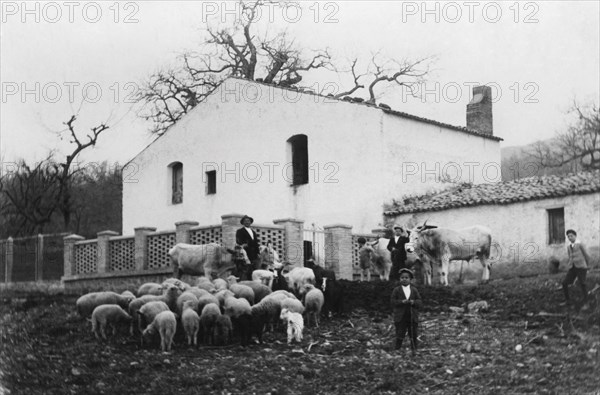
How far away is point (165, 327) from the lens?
563 inches

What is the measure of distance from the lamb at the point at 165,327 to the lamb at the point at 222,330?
2.42 ft

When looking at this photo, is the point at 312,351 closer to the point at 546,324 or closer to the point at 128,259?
the point at 546,324

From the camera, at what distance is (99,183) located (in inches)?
1610

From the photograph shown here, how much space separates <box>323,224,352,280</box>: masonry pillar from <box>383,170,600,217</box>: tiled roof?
7.76ft

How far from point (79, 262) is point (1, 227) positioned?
7536 millimetres

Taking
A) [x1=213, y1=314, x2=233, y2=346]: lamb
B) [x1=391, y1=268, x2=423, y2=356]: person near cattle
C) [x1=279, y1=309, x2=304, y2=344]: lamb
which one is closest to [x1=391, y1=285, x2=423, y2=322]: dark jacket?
[x1=391, y1=268, x2=423, y2=356]: person near cattle

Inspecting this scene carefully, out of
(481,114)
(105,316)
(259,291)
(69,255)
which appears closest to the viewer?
(105,316)

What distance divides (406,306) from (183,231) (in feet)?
36.1

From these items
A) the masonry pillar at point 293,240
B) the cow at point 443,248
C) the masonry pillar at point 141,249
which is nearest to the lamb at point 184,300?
the cow at point 443,248

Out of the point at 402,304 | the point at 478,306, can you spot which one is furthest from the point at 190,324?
the point at 478,306

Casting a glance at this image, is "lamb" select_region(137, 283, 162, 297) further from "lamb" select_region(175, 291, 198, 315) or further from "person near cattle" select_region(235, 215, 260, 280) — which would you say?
"person near cattle" select_region(235, 215, 260, 280)

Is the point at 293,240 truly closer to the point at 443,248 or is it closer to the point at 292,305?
the point at 443,248

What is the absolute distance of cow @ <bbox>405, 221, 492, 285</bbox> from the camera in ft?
73.6

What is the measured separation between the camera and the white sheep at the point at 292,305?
15414mm
